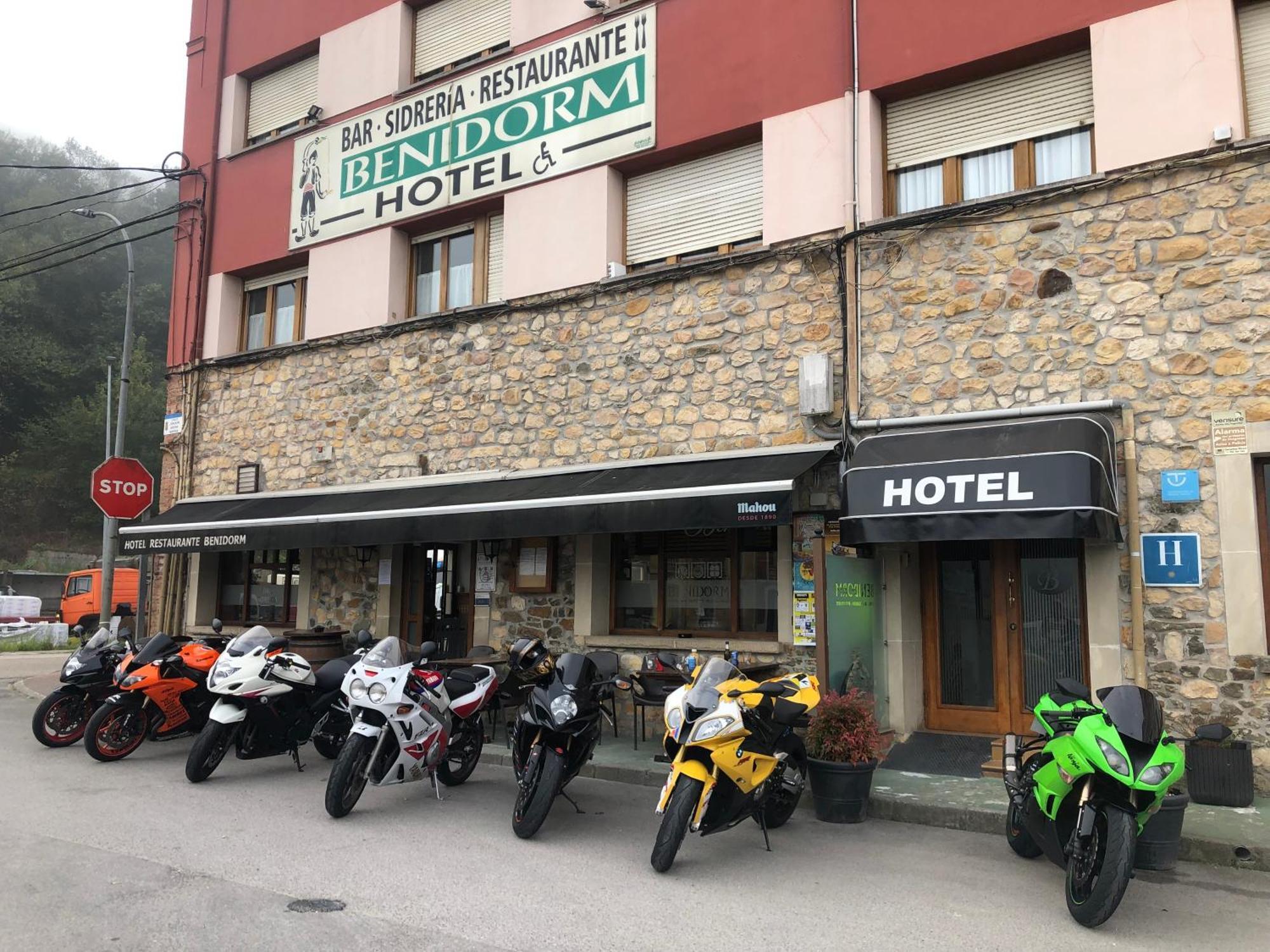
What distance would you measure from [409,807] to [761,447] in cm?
431

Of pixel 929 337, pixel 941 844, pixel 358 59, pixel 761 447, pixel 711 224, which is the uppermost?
pixel 358 59

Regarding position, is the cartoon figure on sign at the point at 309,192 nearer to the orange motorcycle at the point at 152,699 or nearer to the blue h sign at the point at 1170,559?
the orange motorcycle at the point at 152,699

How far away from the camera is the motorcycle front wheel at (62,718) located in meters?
8.52

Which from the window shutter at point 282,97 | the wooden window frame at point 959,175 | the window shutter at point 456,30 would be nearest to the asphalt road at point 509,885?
the wooden window frame at point 959,175

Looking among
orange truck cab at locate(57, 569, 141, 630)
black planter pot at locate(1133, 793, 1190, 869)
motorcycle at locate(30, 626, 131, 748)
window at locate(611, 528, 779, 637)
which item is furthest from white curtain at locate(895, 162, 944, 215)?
orange truck cab at locate(57, 569, 141, 630)

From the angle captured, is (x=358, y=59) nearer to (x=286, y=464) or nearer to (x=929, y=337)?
(x=286, y=464)

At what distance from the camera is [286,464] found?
12438 millimetres

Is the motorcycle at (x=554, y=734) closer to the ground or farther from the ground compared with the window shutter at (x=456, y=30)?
closer to the ground

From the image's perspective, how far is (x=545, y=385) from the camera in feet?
33.9

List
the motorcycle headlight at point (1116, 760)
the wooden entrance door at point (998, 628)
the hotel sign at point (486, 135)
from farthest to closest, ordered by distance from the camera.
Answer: the hotel sign at point (486, 135) < the wooden entrance door at point (998, 628) < the motorcycle headlight at point (1116, 760)

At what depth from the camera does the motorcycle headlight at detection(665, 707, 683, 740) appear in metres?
5.39

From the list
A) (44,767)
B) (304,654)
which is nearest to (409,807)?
(44,767)

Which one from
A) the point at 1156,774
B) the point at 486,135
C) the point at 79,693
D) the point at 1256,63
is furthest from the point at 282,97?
the point at 1156,774

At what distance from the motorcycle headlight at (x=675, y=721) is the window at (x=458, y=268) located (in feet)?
22.0
